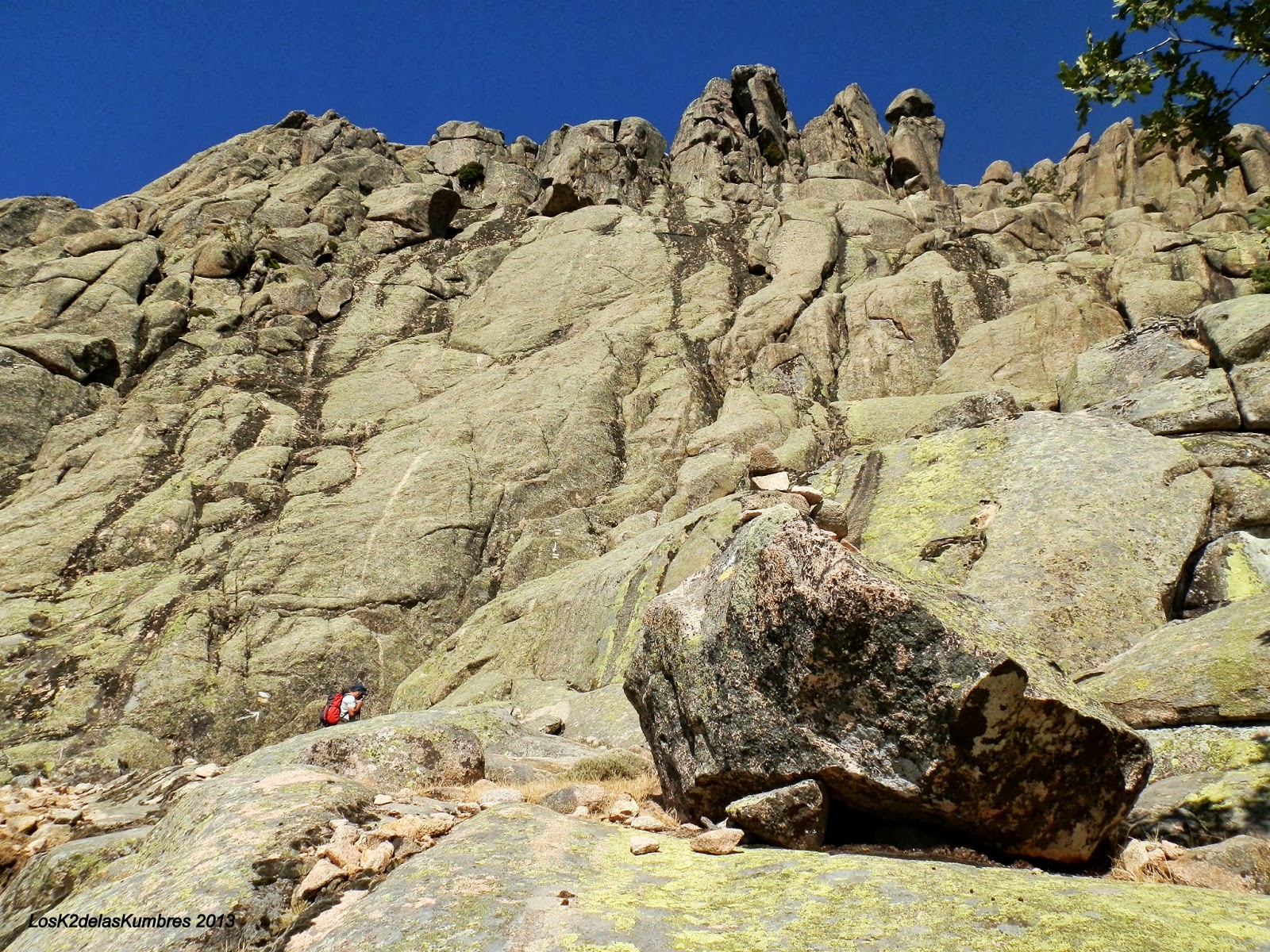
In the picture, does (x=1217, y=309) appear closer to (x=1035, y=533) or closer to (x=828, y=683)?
(x=1035, y=533)

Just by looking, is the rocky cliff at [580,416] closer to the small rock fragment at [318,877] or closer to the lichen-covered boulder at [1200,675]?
the lichen-covered boulder at [1200,675]

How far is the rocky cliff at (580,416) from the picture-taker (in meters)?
19.5

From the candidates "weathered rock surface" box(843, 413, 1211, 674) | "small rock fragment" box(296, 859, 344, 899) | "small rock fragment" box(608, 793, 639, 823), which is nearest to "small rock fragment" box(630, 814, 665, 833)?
"small rock fragment" box(608, 793, 639, 823)

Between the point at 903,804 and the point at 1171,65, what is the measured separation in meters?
9.77

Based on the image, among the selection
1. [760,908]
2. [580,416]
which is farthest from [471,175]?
[760,908]

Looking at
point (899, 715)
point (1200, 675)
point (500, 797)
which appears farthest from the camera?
point (1200, 675)

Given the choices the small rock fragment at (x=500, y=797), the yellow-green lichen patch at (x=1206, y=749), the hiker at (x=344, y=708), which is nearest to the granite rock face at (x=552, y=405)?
the hiker at (x=344, y=708)

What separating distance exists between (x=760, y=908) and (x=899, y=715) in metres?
2.95

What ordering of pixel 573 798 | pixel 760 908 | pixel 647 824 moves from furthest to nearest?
pixel 573 798, pixel 647 824, pixel 760 908

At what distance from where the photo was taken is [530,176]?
246ft

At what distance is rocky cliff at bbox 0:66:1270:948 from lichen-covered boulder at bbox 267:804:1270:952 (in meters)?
2.93

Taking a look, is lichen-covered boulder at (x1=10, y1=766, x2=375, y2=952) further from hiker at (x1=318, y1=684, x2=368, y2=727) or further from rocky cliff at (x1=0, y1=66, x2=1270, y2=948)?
hiker at (x1=318, y1=684, x2=368, y2=727)

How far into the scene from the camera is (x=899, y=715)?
8.71m

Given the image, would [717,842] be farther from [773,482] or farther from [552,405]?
[552,405]
